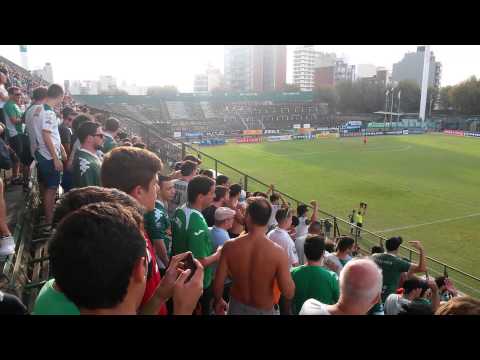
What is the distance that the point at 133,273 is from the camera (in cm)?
151

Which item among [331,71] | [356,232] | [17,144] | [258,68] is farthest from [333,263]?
[258,68]

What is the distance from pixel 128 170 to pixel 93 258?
4.87ft

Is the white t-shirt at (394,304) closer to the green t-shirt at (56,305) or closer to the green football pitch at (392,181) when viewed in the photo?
the green t-shirt at (56,305)

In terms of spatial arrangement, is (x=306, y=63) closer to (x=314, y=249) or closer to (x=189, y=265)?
(x=314, y=249)

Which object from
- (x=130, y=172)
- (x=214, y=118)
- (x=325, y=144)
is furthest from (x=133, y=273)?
(x=214, y=118)

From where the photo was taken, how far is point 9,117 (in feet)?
20.0

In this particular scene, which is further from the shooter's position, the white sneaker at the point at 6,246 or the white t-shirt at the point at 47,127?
the white t-shirt at the point at 47,127

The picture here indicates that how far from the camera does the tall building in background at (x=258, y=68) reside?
128625mm

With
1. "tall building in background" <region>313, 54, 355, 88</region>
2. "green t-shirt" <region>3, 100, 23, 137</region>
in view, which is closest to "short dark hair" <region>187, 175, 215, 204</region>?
"green t-shirt" <region>3, 100, 23, 137</region>

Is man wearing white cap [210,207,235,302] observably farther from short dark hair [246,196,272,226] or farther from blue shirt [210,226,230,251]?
short dark hair [246,196,272,226]

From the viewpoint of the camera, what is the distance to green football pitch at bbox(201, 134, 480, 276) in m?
16.9

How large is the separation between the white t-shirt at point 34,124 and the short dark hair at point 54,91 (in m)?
0.20

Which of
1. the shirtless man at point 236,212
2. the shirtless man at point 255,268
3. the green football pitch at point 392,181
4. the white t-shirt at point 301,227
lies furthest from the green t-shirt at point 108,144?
the green football pitch at point 392,181
